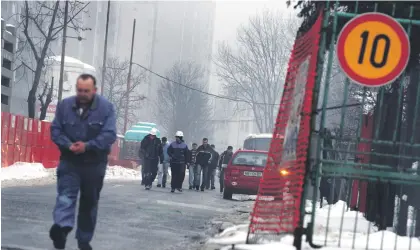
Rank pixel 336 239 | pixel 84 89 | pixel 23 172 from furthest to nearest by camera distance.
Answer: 1. pixel 23 172
2. pixel 336 239
3. pixel 84 89

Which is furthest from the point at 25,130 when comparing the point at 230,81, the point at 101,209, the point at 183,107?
the point at 183,107

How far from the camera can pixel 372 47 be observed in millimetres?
7359

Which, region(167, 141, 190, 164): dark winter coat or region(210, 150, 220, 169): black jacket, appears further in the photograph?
region(210, 150, 220, 169): black jacket

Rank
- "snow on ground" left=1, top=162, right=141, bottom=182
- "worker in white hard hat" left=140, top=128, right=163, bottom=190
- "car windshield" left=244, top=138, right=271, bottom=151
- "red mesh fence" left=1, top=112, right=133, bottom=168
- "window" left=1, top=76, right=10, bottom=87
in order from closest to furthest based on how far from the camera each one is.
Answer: "worker in white hard hat" left=140, top=128, right=163, bottom=190 → "snow on ground" left=1, top=162, right=141, bottom=182 → "red mesh fence" left=1, top=112, right=133, bottom=168 → "window" left=1, top=76, right=10, bottom=87 → "car windshield" left=244, top=138, right=271, bottom=151

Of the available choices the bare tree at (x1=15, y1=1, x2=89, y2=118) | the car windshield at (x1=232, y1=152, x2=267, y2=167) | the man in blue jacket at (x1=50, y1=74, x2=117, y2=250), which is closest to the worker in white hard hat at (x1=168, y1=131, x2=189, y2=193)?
the car windshield at (x1=232, y1=152, x2=267, y2=167)

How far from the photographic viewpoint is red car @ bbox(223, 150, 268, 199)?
23.4 meters

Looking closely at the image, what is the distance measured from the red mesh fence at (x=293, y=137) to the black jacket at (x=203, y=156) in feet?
60.4

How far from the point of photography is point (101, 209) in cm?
1355

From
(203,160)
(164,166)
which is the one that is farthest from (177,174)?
(203,160)

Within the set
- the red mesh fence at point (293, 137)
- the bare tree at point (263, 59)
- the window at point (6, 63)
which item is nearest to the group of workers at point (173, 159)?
the window at point (6, 63)

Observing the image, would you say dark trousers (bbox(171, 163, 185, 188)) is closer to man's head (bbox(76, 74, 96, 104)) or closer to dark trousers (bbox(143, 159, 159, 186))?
dark trousers (bbox(143, 159, 159, 186))

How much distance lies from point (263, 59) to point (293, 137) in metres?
68.1

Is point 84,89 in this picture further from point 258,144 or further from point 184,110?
point 184,110

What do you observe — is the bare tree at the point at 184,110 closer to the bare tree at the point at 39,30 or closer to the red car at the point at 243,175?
the bare tree at the point at 39,30
